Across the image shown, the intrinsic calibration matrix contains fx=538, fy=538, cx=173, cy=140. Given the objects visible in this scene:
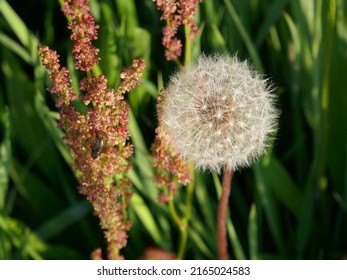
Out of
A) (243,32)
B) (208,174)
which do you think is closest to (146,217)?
(208,174)

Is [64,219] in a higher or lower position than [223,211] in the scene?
higher

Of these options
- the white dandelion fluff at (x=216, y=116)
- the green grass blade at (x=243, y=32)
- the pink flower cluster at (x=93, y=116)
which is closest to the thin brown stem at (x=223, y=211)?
the white dandelion fluff at (x=216, y=116)

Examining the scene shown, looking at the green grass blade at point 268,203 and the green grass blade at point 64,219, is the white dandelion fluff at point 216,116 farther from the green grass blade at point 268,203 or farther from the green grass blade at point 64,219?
the green grass blade at point 64,219

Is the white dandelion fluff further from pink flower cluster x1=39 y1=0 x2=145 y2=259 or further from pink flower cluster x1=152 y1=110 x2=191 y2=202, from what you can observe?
pink flower cluster x1=39 y1=0 x2=145 y2=259

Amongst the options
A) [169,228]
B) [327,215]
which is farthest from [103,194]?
[327,215]

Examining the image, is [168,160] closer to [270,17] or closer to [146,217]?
[146,217]
